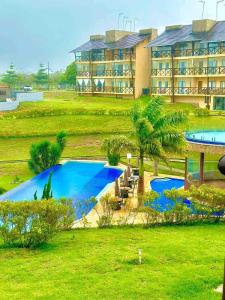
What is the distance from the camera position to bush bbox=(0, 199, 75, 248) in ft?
41.1

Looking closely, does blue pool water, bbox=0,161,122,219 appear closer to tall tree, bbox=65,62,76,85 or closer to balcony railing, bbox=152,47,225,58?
balcony railing, bbox=152,47,225,58

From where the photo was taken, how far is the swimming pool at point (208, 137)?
1994 cm

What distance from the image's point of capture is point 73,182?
83.5 feet

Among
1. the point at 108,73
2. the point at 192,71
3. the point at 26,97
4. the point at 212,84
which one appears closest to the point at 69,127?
the point at 26,97

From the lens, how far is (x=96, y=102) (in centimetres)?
5488

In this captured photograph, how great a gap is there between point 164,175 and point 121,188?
6.38 m

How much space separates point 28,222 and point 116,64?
48.7 m

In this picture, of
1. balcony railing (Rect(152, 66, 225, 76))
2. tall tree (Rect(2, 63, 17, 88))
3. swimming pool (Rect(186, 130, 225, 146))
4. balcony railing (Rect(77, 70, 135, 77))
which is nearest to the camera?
swimming pool (Rect(186, 130, 225, 146))

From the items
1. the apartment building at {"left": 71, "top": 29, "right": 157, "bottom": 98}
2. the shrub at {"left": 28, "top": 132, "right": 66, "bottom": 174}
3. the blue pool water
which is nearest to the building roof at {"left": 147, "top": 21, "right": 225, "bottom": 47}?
the apartment building at {"left": 71, "top": 29, "right": 157, "bottom": 98}

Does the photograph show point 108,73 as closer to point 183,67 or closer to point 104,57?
point 104,57

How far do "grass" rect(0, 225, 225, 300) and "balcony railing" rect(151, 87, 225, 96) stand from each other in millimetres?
36355

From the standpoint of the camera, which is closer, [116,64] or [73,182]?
[73,182]

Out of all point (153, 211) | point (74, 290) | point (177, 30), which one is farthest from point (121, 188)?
point (177, 30)

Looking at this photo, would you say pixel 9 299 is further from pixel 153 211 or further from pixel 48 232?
pixel 153 211
